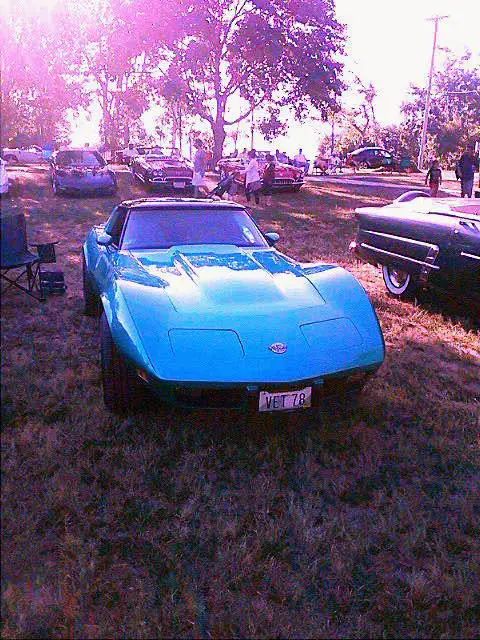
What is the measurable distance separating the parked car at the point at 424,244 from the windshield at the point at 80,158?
12.2m

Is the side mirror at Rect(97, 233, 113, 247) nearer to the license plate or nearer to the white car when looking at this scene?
the license plate

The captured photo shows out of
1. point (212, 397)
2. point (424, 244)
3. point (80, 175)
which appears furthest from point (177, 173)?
point (212, 397)

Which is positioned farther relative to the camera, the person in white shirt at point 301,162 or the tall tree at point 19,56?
the person in white shirt at point 301,162

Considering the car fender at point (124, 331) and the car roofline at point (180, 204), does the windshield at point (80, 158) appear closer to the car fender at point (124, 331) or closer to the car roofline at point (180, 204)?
the car roofline at point (180, 204)

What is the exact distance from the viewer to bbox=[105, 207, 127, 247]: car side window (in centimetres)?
475

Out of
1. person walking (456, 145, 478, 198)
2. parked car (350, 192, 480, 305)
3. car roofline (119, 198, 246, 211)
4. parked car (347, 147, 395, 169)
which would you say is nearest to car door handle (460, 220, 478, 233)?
parked car (350, 192, 480, 305)

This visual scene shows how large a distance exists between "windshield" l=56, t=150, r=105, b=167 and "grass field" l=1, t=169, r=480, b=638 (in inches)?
556

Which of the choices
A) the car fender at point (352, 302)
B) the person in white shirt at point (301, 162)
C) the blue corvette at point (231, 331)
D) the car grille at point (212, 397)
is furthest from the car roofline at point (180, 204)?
the person in white shirt at point (301, 162)

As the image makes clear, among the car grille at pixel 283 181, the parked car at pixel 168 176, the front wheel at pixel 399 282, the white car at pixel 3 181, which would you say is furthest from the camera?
the car grille at pixel 283 181

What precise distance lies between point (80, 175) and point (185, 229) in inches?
513

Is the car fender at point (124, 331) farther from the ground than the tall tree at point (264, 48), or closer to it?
closer to it

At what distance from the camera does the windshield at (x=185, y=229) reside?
182 inches

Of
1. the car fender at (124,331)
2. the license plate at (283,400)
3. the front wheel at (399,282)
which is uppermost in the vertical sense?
the car fender at (124,331)

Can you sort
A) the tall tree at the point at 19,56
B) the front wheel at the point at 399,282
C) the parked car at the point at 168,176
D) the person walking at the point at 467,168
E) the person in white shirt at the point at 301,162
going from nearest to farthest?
the tall tree at the point at 19,56
the front wheel at the point at 399,282
the person walking at the point at 467,168
the parked car at the point at 168,176
the person in white shirt at the point at 301,162
